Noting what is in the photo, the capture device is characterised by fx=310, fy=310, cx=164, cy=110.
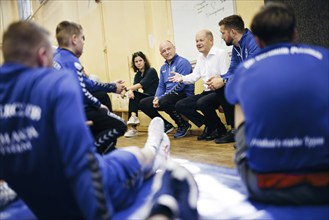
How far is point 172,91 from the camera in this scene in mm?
3855

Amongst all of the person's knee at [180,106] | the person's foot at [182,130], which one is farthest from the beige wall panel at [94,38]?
the person's knee at [180,106]

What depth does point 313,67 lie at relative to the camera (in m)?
1.17

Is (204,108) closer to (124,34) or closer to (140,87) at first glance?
(140,87)

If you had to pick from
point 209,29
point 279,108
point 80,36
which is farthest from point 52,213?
point 209,29

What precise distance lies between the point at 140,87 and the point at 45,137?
11.4ft

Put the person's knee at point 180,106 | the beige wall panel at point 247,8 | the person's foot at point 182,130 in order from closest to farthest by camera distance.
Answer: the beige wall panel at point 247,8 → the person's knee at point 180,106 → the person's foot at point 182,130

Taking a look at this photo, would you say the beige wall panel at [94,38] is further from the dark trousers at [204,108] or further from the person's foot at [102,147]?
the person's foot at [102,147]

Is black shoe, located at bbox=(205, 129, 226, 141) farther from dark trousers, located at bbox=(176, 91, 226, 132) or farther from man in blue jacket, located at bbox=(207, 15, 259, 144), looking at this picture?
man in blue jacket, located at bbox=(207, 15, 259, 144)

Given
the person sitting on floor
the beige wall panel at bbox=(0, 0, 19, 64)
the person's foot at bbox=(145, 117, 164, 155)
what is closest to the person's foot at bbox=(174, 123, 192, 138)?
the person sitting on floor

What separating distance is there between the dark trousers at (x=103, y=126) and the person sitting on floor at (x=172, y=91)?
159 cm

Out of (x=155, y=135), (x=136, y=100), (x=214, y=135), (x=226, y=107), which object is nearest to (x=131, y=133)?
(x=136, y=100)

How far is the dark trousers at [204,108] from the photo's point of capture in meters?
3.31

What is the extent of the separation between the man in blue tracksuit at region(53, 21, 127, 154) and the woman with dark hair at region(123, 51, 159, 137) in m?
2.09

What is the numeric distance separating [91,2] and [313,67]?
5.94 m
